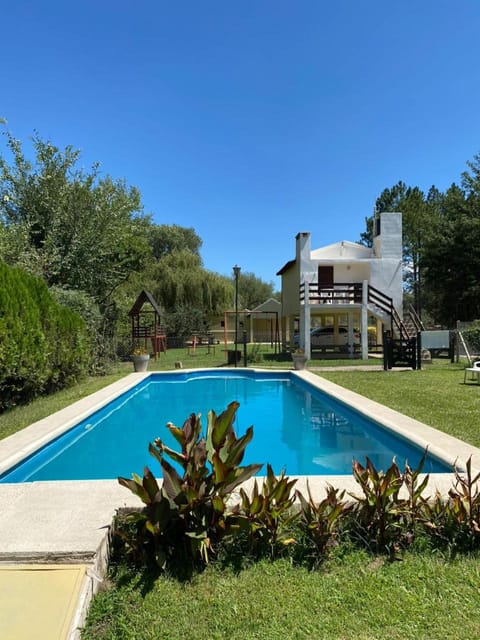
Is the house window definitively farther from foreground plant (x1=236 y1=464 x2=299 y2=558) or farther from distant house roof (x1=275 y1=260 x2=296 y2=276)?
foreground plant (x1=236 y1=464 x2=299 y2=558)

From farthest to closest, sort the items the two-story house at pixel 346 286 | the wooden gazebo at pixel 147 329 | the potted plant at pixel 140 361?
the wooden gazebo at pixel 147 329, the two-story house at pixel 346 286, the potted plant at pixel 140 361

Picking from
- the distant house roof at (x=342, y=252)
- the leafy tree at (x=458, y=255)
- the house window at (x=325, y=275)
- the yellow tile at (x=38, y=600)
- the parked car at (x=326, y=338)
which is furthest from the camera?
the leafy tree at (x=458, y=255)

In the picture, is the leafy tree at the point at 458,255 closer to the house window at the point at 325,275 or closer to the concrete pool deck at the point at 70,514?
the house window at the point at 325,275

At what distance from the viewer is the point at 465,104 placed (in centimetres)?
1388

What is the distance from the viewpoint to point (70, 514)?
3.15 m

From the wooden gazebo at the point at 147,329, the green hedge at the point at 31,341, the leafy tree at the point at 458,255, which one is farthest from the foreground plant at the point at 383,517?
the leafy tree at the point at 458,255

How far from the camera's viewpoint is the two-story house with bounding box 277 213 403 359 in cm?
1806

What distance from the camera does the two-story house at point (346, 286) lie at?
18.1 m

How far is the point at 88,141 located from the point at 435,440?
16.8 m

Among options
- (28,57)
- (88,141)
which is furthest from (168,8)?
(88,141)

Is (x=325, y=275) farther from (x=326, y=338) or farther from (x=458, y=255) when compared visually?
(x=458, y=255)

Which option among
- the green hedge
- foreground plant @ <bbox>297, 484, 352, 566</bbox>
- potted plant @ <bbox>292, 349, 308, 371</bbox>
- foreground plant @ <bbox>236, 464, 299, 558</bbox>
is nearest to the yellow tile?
foreground plant @ <bbox>236, 464, 299, 558</bbox>

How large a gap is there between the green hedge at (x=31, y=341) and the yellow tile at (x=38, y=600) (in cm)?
577

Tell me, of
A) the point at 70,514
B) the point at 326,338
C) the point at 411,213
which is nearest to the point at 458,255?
the point at 326,338
